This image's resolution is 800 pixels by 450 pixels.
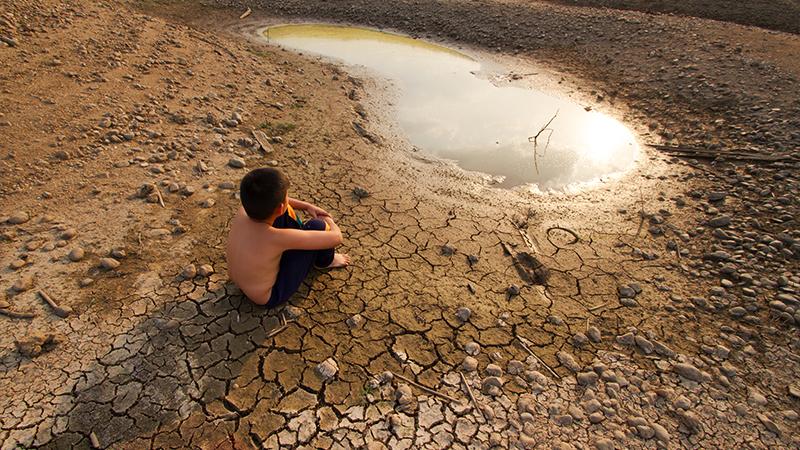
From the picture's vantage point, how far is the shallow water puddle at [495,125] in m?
5.78

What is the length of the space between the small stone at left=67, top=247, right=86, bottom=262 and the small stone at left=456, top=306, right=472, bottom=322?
309 centimetres

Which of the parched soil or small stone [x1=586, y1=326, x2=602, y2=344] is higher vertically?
the parched soil

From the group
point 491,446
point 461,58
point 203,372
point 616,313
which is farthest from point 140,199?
point 461,58

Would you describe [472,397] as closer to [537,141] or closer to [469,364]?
[469,364]

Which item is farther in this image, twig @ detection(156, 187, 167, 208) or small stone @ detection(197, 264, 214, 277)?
twig @ detection(156, 187, 167, 208)

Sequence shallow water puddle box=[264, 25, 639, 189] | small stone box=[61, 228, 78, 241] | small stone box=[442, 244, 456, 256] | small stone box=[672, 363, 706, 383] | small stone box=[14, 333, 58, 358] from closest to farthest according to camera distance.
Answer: small stone box=[14, 333, 58, 358] < small stone box=[672, 363, 706, 383] < small stone box=[61, 228, 78, 241] < small stone box=[442, 244, 456, 256] < shallow water puddle box=[264, 25, 639, 189]

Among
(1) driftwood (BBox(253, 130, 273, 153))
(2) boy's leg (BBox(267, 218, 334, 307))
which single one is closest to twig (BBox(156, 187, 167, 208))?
(1) driftwood (BBox(253, 130, 273, 153))

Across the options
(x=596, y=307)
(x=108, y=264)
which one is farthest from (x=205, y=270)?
(x=596, y=307)

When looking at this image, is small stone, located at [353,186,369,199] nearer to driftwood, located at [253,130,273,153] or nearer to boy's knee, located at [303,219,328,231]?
driftwood, located at [253,130,273,153]

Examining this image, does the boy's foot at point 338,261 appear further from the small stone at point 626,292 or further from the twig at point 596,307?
the small stone at point 626,292

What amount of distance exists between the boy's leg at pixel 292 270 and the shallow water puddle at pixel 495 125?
9.64ft

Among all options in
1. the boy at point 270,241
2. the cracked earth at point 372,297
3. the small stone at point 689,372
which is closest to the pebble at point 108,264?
the cracked earth at point 372,297

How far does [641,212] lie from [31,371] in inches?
221

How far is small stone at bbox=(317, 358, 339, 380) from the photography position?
114 inches
